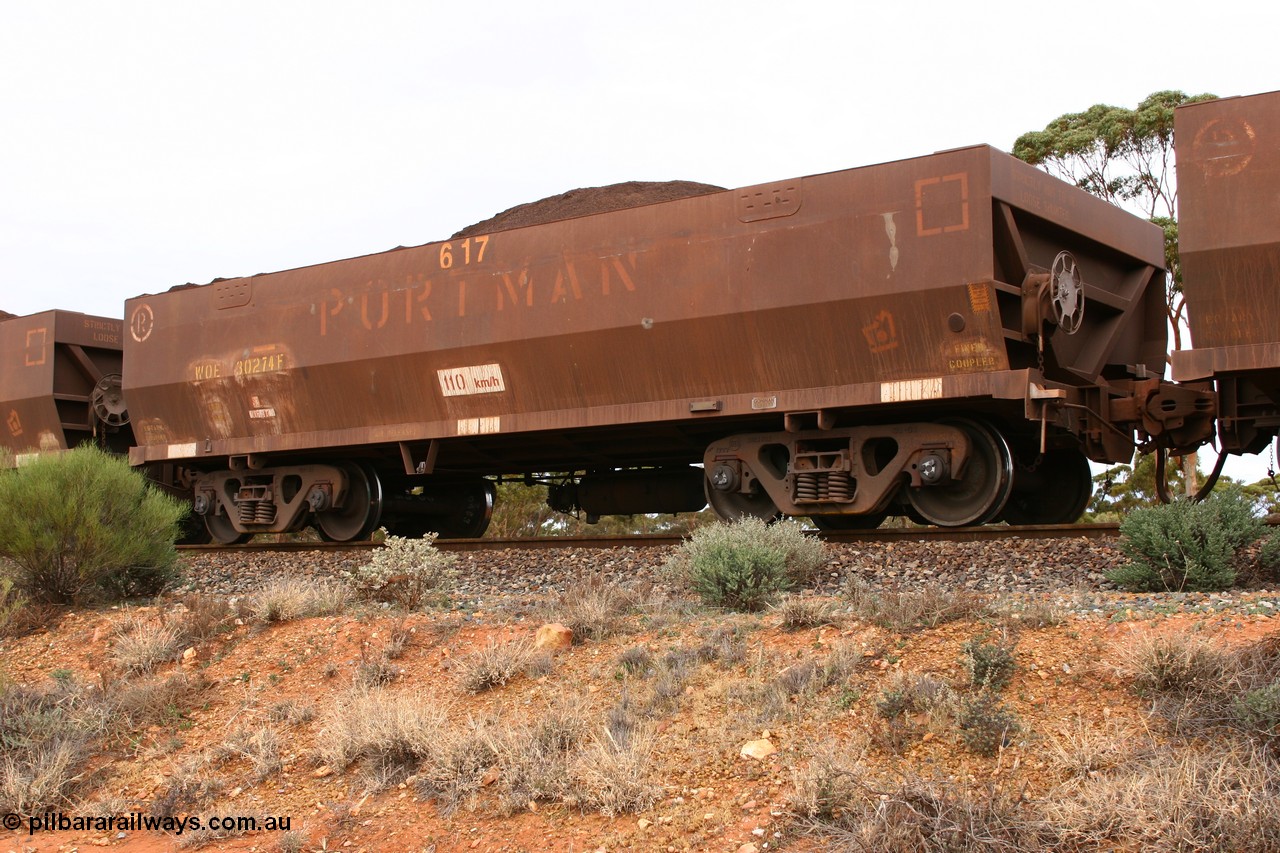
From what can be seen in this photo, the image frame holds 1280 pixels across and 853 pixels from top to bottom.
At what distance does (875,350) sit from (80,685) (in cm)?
631

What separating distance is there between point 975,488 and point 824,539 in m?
1.40

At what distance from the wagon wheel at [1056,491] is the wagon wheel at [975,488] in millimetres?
1394

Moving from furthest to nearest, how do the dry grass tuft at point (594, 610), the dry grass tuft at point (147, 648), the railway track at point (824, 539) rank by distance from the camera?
the railway track at point (824, 539) → the dry grass tuft at point (147, 648) → the dry grass tuft at point (594, 610)

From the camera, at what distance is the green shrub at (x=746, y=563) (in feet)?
24.0

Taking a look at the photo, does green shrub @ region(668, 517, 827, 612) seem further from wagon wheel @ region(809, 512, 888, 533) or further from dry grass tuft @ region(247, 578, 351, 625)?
dry grass tuft @ region(247, 578, 351, 625)

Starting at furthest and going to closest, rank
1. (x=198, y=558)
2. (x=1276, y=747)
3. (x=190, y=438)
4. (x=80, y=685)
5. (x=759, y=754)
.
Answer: (x=190, y=438)
(x=198, y=558)
(x=80, y=685)
(x=759, y=754)
(x=1276, y=747)

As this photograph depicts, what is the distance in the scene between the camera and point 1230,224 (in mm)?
7703

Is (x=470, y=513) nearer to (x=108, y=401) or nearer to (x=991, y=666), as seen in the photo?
(x=108, y=401)

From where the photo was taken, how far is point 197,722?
244 inches

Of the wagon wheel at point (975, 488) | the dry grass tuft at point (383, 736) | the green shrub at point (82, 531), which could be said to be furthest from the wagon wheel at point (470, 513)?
the dry grass tuft at point (383, 736)

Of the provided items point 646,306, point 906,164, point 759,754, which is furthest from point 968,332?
point 759,754

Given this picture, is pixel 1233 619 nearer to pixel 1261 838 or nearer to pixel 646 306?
pixel 1261 838

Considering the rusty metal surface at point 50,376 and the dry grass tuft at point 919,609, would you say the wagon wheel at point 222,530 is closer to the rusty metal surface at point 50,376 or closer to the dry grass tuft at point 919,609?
the rusty metal surface at point 50,376

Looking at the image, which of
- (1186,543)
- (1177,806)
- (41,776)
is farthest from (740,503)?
(1177,806)
